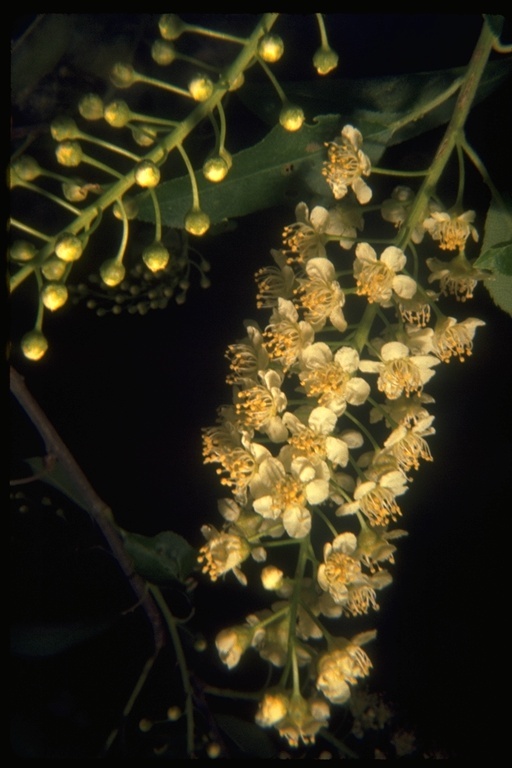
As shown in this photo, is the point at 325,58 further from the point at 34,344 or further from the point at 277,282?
the point at 34,344

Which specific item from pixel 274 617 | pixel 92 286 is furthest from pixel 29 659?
pixel 92 286

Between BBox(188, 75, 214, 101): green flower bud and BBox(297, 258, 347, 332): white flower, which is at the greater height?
BBox(188, 75, 214, 101): green flower bud

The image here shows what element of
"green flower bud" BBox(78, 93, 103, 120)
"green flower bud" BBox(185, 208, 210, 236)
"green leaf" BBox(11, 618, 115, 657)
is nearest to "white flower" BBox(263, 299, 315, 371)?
"green flower bud" BBox(185, 208, 210, 236)

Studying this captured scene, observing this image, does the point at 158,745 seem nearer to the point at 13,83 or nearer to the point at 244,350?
the point at 244,350

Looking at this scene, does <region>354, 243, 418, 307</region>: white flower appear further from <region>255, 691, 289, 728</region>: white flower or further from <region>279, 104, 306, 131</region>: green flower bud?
<region>255, 691, 289, 728</region>: white flower

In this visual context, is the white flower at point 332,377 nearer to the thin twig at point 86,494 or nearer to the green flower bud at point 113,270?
the green flower bud at point 113,270

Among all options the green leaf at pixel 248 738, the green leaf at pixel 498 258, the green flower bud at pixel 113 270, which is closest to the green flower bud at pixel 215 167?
the green flower bud at pixel 113 270

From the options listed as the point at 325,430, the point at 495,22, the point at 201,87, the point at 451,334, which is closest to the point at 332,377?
the point at 325,430
